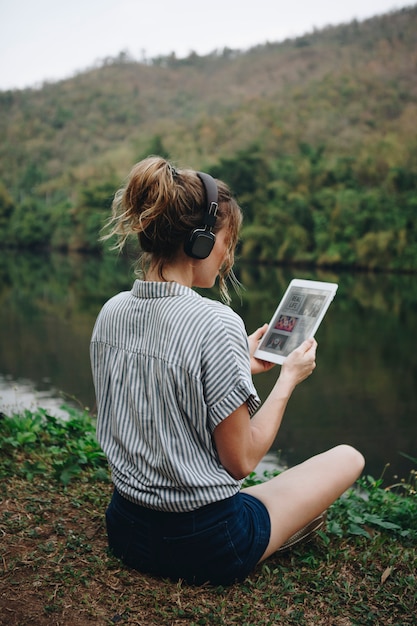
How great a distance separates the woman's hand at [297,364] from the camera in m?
1.84

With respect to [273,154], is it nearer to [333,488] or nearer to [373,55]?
[373,55]

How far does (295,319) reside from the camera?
2076 millimetres

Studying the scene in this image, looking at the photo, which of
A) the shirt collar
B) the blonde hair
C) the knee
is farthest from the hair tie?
the knee

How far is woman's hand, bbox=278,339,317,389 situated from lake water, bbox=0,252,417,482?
223cm

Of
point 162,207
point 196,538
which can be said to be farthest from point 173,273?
point 196,538

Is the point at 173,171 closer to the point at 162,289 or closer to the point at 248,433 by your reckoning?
the point at 162,289

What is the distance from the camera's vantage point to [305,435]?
675 centimetres

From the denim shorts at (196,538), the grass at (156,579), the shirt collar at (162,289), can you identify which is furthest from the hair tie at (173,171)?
the grass at (156,579)

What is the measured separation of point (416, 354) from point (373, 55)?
270 feet

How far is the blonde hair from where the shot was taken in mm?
1633

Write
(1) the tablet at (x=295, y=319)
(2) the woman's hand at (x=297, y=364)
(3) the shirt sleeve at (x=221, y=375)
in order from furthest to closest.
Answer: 1. (1) the tablet at (x=295, y=319)
2. (2) the woman's hand at (x=297, y=364)
3. (3) the shirt sleeve at (x=221, y=375)

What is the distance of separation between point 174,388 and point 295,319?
60 centimetres

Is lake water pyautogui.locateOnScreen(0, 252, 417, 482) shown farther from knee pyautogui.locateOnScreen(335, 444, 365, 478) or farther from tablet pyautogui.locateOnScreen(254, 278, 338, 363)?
knee pyautogui.locateOnScreen(335, 444, 365, 478)

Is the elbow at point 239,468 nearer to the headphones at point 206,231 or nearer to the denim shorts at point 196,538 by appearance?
the denim shorts at point 196,538
